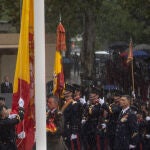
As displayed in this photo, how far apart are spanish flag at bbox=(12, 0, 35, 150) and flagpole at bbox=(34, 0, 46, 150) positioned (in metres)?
0.57

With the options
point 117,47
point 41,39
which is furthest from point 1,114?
point 117,47

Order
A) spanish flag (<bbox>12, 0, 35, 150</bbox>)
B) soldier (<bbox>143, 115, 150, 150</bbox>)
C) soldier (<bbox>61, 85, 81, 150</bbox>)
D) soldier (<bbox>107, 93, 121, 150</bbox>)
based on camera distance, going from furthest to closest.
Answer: soldier (<bbox>61, 85, 81, 150</bbox>) → soldier (<bbox>107, 93, 121, 150</bbox>) → soldier (<bbox>143, 115, 150, 150</bbox>) → spanish flag (<bbox>12, 0, 35, 150</bbox>)

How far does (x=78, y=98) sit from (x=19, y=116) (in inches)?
185

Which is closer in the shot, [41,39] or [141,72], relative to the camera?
[41,39]

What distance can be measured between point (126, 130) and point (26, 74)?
13.2 feet

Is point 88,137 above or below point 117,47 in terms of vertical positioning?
below

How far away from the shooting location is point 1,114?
35.4ft

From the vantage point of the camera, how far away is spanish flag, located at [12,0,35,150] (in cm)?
865

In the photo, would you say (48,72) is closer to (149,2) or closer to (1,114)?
(149,2)

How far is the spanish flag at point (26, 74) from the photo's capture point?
340 inches

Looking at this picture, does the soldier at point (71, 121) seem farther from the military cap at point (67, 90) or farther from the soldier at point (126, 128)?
the soldier at point (126, 128)

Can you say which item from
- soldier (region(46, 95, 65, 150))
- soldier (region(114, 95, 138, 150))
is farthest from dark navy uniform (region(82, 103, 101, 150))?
soldier (region(46, 95, 65, 150))

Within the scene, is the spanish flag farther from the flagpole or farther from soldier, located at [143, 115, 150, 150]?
soldier, located at [143, 115, 150, 150]

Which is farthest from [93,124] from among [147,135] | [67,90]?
[147,135]
